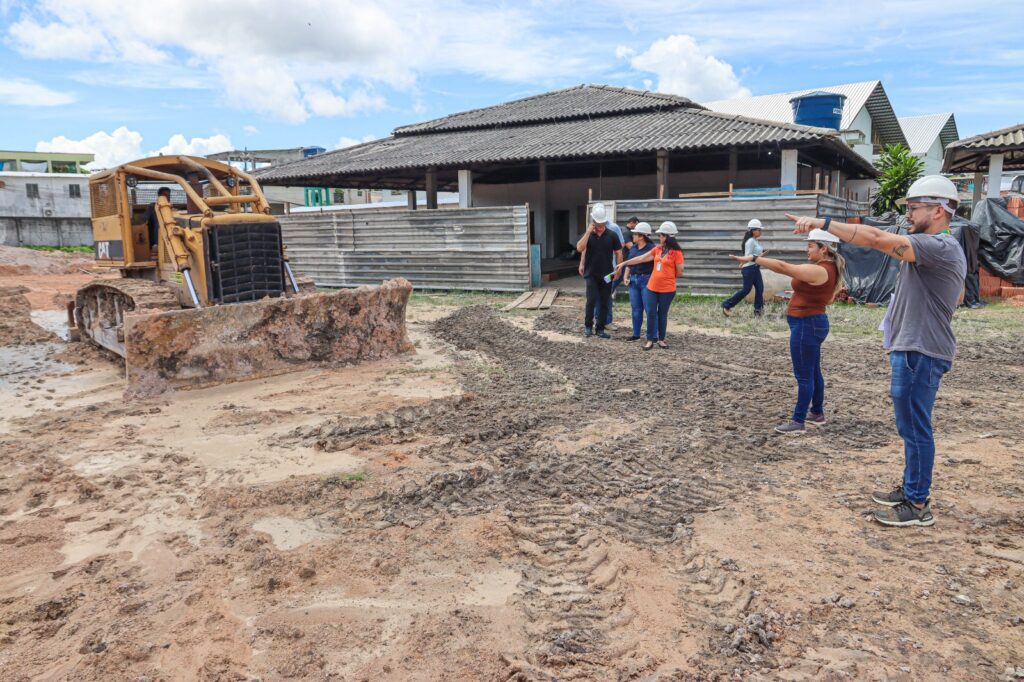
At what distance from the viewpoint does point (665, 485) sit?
431 centimetres

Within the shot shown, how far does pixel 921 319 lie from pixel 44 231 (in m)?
41.4

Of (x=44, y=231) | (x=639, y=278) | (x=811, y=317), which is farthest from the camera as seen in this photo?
(x=44, y=231)

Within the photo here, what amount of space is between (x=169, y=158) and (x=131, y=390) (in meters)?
3.31

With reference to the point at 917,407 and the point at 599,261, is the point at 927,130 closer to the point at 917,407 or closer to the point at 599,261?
the point at 599,261

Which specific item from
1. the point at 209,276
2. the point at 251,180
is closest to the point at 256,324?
the point at 209,276

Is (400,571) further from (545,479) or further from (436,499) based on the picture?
(545,479)

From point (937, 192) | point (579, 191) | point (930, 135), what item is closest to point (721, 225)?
point (579, 191)

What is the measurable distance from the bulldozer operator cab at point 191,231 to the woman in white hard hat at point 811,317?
18.0ft

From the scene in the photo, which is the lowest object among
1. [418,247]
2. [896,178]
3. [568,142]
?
[418,247]

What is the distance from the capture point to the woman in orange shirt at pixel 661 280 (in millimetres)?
8602

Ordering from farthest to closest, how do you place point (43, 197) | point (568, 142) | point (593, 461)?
point (43, 197), point (568, 142), point (593, 461)

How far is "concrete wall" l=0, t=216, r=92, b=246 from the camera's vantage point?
112 feet

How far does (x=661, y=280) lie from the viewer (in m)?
8.60

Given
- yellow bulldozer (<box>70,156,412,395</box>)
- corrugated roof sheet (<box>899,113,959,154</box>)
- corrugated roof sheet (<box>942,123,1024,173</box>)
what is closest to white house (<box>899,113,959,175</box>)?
corrugated roof sheet (<box>899,113,959,154</box>)
